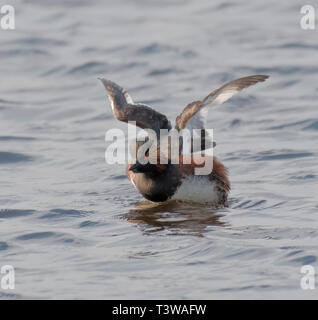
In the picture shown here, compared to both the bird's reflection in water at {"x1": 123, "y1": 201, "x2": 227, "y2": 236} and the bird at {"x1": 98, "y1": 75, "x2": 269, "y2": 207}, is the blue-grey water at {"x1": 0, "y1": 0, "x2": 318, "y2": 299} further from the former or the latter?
the bird at {"x1": 98, "y1": 75, "x2": 269, "y2": 207}

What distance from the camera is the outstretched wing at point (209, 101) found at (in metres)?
8.82

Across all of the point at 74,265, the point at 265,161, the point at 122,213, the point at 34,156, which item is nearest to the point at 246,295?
the point at 74,265

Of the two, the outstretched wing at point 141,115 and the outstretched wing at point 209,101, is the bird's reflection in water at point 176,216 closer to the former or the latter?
the outstretched wing at point 141,115

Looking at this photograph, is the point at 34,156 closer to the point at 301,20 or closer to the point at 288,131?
the point at 288,131

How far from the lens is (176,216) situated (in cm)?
980

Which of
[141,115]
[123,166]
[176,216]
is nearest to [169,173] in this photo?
[176,216]

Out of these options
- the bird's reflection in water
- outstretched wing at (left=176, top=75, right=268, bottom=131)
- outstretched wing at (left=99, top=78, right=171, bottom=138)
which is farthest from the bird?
outstretched wing at (left=176, top=75, right=268, bottom=131)

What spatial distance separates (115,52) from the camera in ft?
62.6

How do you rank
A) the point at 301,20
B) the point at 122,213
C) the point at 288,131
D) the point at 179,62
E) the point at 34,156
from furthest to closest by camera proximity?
1. the point at 301,20
2. the point at 179,62
3. the point at 288,131
4. the point at 34,156
5. the point at 122,213

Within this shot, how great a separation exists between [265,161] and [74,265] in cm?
482

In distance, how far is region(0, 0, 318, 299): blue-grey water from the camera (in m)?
7.76

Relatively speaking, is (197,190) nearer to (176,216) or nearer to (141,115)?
(176,216)

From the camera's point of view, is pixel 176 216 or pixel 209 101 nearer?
pixel 209 101

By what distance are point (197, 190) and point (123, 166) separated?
8.92 ft
